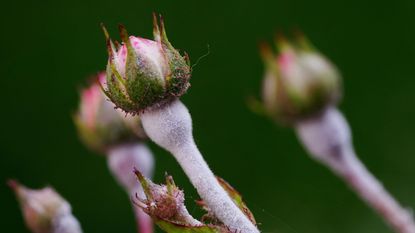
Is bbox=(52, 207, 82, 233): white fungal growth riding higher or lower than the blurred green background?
lower

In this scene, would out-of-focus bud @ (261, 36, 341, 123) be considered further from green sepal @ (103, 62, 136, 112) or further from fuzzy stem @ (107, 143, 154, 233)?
green sepal @ (103, 62, 136, 112)

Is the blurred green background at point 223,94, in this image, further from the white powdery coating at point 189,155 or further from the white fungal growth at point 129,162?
the white powdery coating at point 189,155

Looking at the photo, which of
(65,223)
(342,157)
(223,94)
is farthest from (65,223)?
(223,94)

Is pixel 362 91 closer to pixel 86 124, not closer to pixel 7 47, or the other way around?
pixel 7 47

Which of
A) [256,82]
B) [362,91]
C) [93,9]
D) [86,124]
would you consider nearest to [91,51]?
[93,9]

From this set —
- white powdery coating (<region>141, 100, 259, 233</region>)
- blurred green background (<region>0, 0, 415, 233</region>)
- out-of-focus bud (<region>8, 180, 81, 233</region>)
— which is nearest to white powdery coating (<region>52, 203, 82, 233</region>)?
out-of-focus bud (<region>8, 180, 81, 233</region>)

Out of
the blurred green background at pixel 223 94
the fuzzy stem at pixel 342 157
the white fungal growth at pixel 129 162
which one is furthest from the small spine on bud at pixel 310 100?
the blurred green background at pixel 223 94
